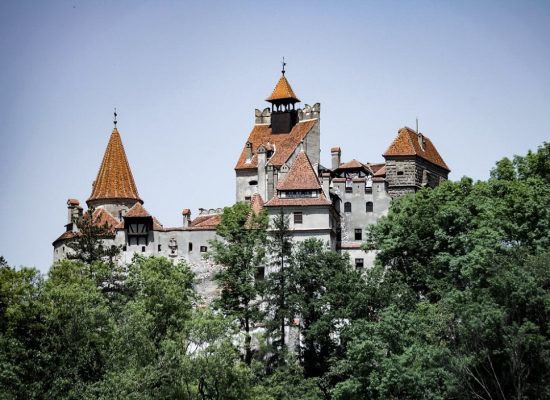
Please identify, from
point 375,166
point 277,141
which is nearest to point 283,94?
point 277,141

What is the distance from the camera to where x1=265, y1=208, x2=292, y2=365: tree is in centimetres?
7150

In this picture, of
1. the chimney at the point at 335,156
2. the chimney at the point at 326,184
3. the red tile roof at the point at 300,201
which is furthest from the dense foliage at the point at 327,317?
the chimney at the point at 335,156

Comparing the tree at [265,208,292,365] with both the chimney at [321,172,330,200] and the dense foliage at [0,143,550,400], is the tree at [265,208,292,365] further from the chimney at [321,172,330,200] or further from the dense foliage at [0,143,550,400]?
the chimney at [321,172,330,200]

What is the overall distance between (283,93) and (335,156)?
7.06 m

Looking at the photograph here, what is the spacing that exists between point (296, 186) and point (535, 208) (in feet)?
63.8

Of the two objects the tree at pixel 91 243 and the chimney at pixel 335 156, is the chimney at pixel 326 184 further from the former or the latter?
the tree at pixel 91 243

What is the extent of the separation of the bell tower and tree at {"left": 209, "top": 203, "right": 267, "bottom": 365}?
18877 mm

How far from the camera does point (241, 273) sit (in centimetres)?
7494

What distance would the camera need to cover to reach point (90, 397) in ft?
196

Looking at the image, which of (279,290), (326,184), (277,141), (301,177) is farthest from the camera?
(277,141)

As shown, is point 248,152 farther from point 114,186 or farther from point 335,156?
point 114,186

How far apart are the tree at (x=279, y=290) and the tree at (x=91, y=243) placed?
1426cm

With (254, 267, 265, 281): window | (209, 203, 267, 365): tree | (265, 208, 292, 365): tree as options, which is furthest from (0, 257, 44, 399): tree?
(254, 267, 265, 281): window

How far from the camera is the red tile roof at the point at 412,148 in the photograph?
296ft
